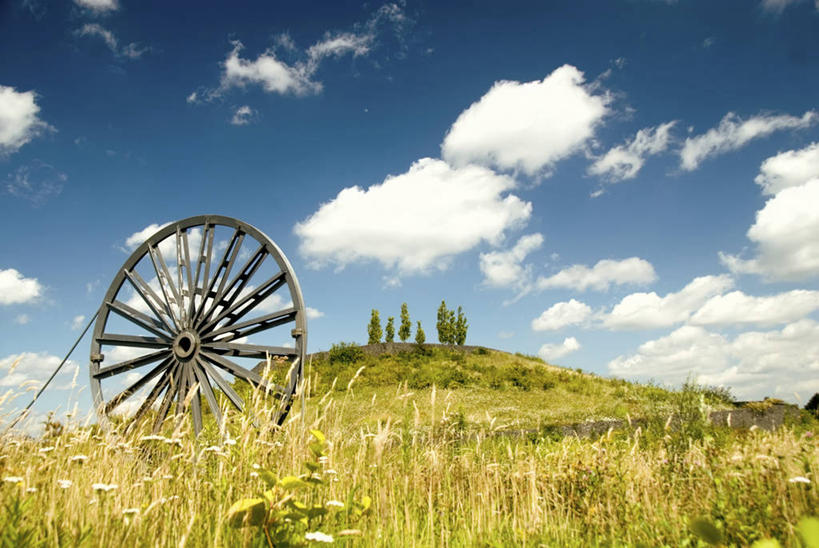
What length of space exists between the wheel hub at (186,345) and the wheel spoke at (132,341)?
0.39 m

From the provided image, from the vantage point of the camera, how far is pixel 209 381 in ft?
25.3

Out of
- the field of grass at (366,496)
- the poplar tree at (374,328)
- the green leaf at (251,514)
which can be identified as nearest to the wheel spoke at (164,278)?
the field of grass at (366,496)

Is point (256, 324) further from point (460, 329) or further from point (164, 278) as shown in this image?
point (460, 329)

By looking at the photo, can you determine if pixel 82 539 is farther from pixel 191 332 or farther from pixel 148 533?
pixel 191 332

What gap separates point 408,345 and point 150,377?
52.7ft

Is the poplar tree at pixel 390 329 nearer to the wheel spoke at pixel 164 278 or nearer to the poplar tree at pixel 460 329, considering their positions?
the poplar tree at pixel 460 329

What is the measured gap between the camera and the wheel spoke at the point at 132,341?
830cm

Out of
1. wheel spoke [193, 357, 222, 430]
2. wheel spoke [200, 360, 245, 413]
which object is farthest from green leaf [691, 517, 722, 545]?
wheel spoke [193, 357, 222, 430]

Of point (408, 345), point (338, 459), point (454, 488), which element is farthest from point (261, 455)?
point (408, 345)

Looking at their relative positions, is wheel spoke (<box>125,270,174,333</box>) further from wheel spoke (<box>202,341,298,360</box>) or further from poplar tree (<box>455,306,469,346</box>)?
poplar tree (<box>455,306,469,346</box>)

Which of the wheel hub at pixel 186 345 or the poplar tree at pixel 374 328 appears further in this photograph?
the poplar tree at pixel 374 328

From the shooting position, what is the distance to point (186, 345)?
25.8 ft

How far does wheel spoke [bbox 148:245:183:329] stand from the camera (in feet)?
26.9

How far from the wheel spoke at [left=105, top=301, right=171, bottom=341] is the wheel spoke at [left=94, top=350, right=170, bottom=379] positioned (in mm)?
320
